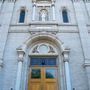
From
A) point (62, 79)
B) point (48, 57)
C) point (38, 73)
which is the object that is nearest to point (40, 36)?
point (48, 57)

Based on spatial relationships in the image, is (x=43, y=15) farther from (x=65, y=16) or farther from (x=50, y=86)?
(x=50, y=86)

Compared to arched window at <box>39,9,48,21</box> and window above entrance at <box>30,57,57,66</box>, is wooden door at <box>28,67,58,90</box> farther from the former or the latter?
arched window at <box>39,9,48,21</box>

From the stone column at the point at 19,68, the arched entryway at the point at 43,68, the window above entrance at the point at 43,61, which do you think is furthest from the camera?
the window above entrance at the point at 43,61

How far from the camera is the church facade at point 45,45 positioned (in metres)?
11.5

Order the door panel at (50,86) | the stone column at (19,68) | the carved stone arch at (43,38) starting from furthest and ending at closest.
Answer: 1. the carved stone arch at (43,38)
2. the door panel at (50,86)
3. the stone column at (19,68)

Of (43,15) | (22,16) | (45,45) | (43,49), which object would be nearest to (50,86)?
(43,49)

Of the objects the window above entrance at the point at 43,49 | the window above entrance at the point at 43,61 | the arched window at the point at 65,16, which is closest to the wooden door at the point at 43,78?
the window above entrance at the point at 43,61

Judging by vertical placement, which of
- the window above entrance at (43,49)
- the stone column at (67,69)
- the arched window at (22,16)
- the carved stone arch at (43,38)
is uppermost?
the arched window at (22,16)

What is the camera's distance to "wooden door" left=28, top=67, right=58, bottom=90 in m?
11.5

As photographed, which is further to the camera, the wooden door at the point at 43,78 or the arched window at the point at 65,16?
the arched window at the point at 65,16

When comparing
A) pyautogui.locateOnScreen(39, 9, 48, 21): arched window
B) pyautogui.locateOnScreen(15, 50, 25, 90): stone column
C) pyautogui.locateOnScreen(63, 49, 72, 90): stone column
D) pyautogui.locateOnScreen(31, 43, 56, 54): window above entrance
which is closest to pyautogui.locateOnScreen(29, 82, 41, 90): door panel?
pyautogui.locateOnScreen(15, 50, 25, 90): stone column

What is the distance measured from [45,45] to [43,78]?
8.68ft

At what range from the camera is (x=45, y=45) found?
1345 centimetres

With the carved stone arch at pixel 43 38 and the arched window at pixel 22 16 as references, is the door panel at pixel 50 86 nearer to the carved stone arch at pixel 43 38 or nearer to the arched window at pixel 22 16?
the carved stone arch at pixel 43 38
